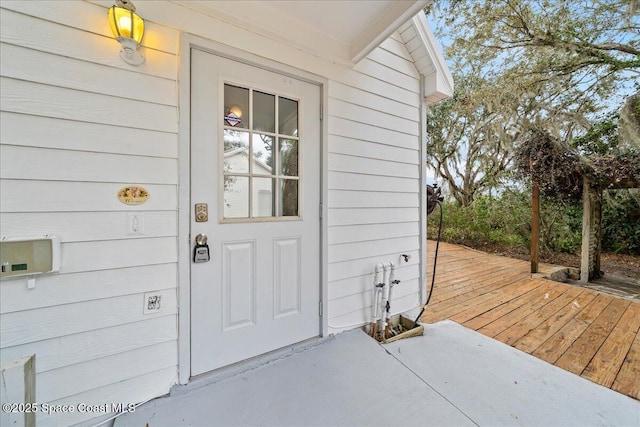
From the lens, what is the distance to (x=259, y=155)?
175 centimetres

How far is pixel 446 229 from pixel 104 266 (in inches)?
305

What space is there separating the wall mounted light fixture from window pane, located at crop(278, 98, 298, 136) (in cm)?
85

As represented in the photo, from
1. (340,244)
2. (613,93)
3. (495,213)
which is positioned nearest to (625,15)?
(613,93)

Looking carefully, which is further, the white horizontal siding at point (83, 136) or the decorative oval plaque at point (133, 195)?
the decorative oval plaque at point (133, 195)

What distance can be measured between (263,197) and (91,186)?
0.93 metres

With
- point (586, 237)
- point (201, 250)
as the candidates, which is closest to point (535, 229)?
point (586, 237)

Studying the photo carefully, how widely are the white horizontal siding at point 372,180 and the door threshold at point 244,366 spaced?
0.26m

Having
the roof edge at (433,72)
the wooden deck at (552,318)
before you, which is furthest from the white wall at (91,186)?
the wooden deck at (552,318)

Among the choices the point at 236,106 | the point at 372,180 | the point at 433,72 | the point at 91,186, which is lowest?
the point at 91,186

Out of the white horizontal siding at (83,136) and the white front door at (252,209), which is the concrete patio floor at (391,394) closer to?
the white front door at (252,209)

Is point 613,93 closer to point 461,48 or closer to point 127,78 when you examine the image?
point 461,48

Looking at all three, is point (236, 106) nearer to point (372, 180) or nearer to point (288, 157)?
point (288, 157)

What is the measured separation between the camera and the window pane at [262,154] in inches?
68.6

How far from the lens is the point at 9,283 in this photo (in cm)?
113
